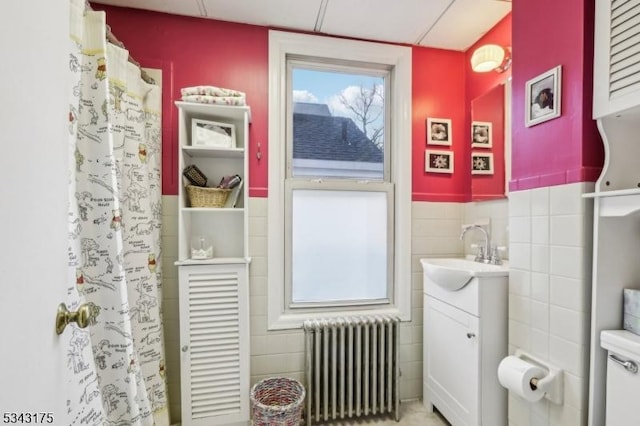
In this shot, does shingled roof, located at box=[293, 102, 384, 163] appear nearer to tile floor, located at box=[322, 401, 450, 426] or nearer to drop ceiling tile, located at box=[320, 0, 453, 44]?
drop ceiling tile, located at box=[320, 0, 453, 44]

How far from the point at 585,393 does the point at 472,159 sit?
142cm

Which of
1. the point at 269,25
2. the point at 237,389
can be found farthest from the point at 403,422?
the point at 269,25

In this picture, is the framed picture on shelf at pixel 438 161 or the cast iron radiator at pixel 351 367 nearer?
the cast iron radiator at pixel 351 367

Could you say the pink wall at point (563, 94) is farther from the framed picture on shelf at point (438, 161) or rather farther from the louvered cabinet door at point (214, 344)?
the louvered cabinet door at point (214, 344)

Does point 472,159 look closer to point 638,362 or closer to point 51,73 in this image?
point 638,362

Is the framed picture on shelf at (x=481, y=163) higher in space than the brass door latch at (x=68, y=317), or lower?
higher

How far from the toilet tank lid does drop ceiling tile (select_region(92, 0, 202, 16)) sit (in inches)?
95.6

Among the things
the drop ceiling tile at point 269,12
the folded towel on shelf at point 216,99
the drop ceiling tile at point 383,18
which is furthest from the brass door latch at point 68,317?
the drop ceiling tile at point 383,18

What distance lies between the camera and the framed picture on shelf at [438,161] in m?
2.16

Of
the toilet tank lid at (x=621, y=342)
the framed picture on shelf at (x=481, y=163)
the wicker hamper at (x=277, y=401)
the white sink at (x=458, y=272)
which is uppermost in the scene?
the framed picture on shelf at (x=481, y=163)

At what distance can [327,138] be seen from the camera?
214cm

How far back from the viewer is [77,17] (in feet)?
3.32

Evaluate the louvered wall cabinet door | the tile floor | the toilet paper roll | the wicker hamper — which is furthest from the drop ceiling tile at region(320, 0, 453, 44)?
the tile floor

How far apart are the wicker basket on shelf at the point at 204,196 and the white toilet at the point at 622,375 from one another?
5.87 ft
